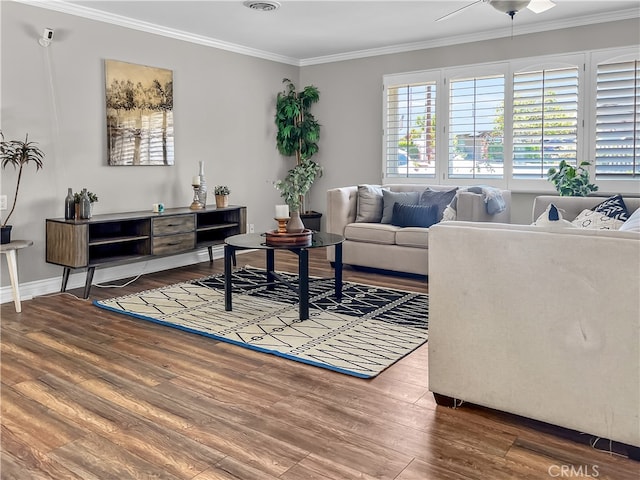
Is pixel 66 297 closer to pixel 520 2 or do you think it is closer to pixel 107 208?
pixel 107 208

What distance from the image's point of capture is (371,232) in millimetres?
5234

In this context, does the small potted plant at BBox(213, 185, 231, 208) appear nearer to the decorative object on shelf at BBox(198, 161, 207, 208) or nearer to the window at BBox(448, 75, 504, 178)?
the decorative object on shelf at BBox(198, 161, 207, 208)

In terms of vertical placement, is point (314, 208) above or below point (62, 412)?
above

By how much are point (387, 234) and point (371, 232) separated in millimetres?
188

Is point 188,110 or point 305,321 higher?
point 188,110

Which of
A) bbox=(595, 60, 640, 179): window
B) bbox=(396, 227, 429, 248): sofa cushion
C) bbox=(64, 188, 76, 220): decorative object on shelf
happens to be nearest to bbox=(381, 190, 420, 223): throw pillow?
bbox=(396, 227, 429, 248): sofa cushion

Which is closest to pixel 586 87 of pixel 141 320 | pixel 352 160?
pixel 352 160

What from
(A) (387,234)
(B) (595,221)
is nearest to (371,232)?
(A) (387,234)

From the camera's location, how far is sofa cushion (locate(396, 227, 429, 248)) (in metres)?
4.90

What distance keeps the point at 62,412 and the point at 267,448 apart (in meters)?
0.99

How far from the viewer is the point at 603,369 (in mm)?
1991

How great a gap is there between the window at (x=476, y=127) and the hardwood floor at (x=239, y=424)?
3.29m

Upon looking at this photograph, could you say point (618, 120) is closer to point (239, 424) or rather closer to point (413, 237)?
point (413, 237)

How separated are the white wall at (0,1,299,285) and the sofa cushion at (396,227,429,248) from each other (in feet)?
7.84
